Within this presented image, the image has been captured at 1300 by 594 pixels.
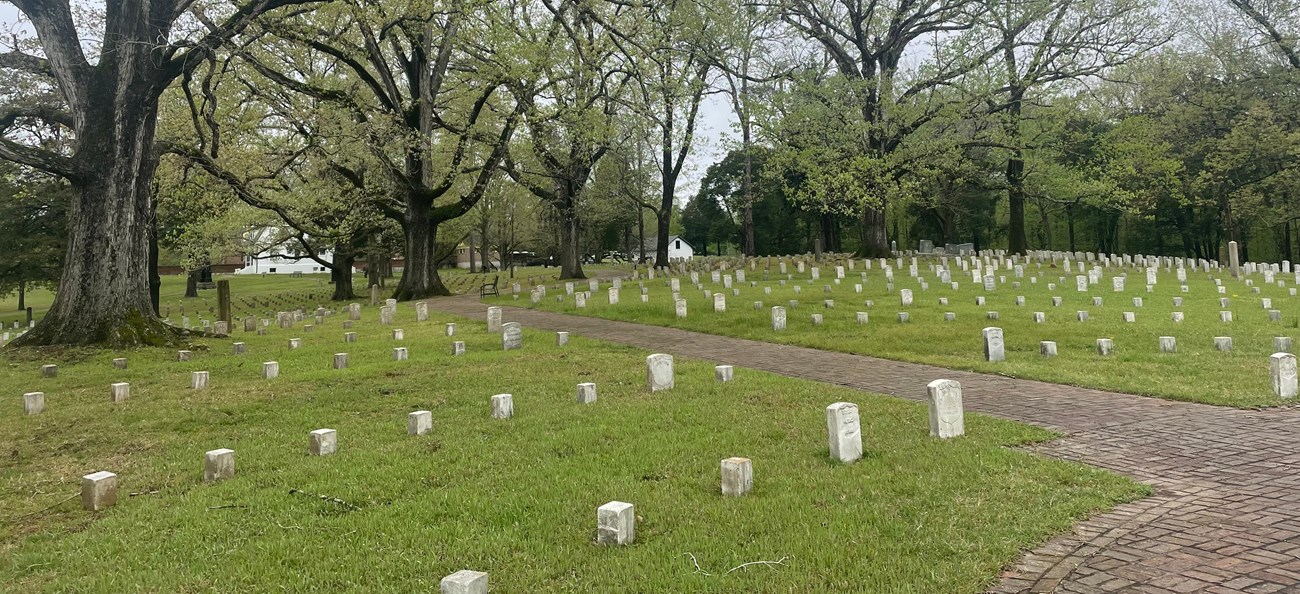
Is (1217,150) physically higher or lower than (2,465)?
higher

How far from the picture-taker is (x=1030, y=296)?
1616 cm

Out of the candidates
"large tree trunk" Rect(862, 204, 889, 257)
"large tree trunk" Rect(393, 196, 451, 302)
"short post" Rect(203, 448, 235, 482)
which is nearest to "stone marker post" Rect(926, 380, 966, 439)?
"short post" Rect(203, 448, 235, 482)

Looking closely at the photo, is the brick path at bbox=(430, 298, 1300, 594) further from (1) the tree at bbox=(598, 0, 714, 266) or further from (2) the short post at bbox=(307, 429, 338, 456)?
(1) the tree at bbox=(598, 0, 714, 266)

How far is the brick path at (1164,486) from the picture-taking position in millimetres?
3176

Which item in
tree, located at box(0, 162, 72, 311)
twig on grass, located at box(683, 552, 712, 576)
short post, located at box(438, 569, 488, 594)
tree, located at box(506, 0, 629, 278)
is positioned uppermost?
tree, located at box(506, 0, 629, 278)

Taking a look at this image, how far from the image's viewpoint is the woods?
12.7m

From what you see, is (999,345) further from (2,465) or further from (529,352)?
(2,465)

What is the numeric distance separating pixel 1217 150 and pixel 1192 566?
35.9m

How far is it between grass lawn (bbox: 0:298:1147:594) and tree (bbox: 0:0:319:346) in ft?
18.2

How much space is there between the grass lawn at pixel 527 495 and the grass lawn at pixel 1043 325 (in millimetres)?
3080

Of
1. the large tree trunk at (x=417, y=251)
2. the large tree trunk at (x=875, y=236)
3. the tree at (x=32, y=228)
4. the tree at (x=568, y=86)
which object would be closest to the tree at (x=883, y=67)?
the large tree trunk at (x=875, y=236)

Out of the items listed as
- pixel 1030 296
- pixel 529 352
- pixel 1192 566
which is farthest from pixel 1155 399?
pixel 1030 296

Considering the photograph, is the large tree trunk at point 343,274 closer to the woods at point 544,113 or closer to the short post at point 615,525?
the woods at point 544,113

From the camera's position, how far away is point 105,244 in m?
12.4
